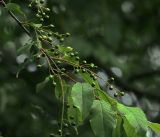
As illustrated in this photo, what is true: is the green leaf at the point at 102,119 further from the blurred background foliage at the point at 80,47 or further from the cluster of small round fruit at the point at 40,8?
the blurred background foliage at the point at 80,47

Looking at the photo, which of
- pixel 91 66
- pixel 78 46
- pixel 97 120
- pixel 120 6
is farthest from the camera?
pixel 120 6

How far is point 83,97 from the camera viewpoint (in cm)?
241

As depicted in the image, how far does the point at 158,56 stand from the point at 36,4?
5.68 meters

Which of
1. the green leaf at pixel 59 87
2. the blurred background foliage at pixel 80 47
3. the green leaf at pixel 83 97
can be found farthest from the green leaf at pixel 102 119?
the blurred background foliage at pixel 80 47

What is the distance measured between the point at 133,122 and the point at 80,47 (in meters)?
3.44

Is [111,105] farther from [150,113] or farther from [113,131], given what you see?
[150,113]

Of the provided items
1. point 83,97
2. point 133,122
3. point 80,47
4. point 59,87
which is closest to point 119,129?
point 133,122

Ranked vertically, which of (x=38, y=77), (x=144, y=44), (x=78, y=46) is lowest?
(x=38, y=77)

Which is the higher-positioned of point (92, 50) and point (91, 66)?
point (92, 50)

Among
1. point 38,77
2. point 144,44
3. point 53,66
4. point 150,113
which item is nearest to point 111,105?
point 53,66

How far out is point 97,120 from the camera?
93.3 inches

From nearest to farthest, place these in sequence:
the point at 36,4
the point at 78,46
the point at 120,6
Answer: the point at 36,4 → the point at 78,46 → the point at 120,6

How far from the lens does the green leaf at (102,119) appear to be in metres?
2.34

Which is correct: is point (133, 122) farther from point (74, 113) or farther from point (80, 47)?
point (80, 47)
